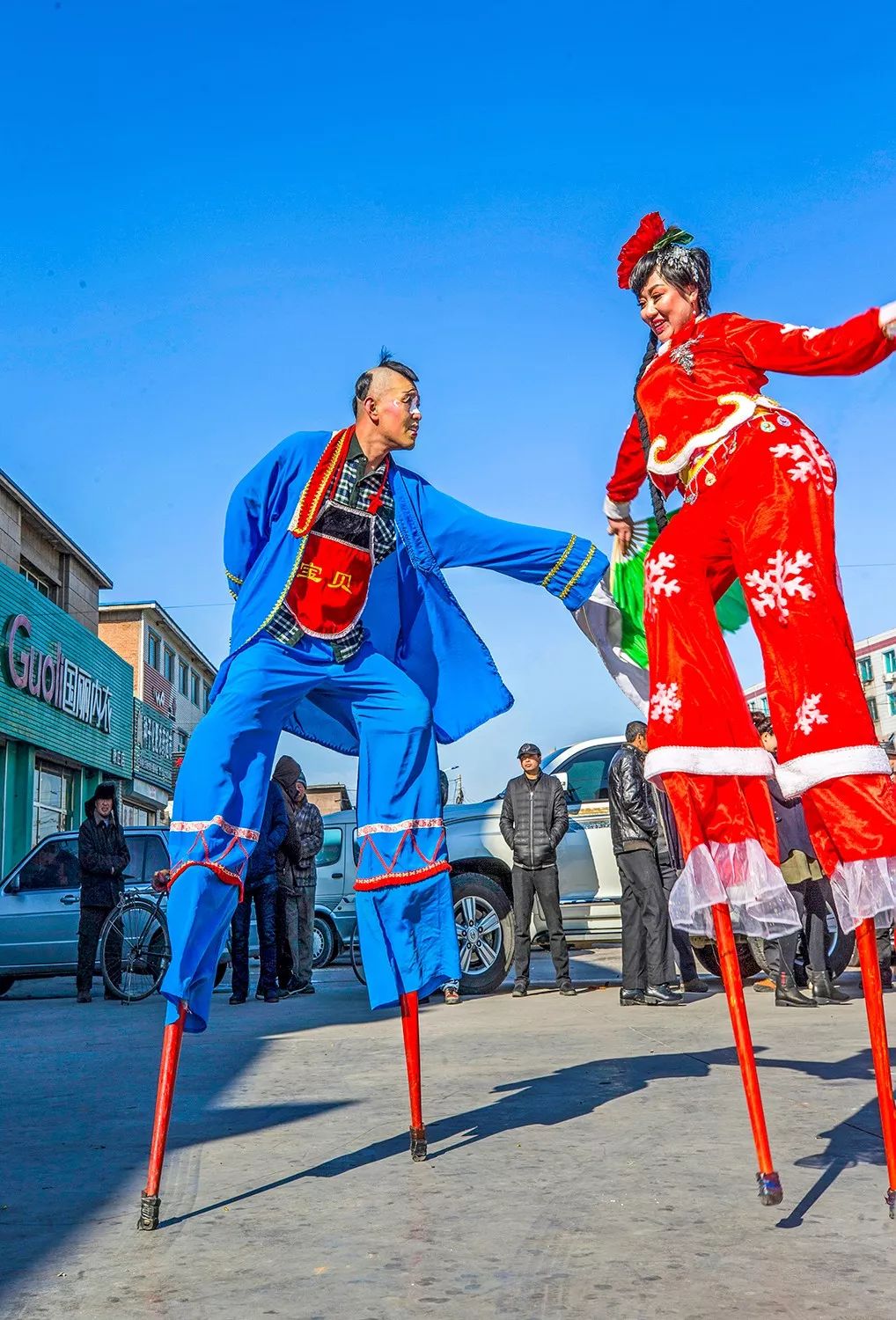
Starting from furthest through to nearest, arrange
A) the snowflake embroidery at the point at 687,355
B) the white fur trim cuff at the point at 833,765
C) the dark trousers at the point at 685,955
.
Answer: the dark trousers at the point at 685,955, the snowflake embroidery at the point at 687,355, the white fur trim cuff at the point at 833,765

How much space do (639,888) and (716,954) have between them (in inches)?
62.2

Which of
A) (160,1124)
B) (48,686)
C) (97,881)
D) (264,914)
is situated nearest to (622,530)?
(160,1124)

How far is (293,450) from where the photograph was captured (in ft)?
11.6

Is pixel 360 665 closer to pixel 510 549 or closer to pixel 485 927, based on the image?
pixel 510 549

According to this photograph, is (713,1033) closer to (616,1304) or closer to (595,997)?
(595,997)

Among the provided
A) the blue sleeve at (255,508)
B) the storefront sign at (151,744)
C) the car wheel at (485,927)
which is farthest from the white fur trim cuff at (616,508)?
the storefront sign at (151,744)

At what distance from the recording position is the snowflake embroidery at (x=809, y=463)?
8.99 feet

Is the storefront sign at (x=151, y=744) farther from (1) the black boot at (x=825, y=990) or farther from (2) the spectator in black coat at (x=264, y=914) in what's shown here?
(1) the black boot at (x=825, y=990)

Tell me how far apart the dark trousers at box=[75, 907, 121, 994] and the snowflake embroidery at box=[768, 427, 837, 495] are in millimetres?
8689

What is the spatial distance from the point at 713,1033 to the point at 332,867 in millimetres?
8133

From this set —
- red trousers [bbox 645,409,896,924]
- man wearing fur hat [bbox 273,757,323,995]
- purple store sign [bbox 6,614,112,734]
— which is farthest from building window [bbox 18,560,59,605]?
red trousers [bbox 645,409,896,924]

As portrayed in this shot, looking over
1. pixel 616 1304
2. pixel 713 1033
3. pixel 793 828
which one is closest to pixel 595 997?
pixel 793 828

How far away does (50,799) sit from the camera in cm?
2527

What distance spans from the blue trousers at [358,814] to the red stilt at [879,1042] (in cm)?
128
